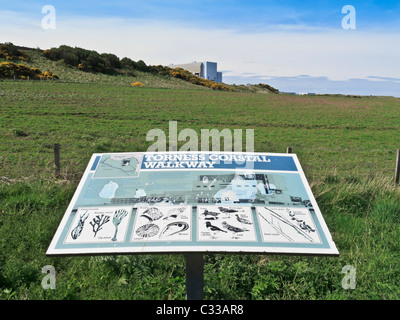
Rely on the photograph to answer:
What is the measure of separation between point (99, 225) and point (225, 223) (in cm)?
120

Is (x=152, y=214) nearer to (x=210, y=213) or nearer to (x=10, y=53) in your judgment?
(x=210, y=213)

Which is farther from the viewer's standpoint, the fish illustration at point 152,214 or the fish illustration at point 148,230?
the fish illustration at point 152,214

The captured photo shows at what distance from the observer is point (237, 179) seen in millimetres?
3801

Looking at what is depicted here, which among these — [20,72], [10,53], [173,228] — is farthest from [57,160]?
[10,53]

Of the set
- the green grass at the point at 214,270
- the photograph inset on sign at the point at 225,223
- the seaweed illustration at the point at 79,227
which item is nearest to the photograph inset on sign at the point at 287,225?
the photograph inset on sign at the point at 225,223

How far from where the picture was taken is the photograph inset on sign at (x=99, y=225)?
3125 millimetres

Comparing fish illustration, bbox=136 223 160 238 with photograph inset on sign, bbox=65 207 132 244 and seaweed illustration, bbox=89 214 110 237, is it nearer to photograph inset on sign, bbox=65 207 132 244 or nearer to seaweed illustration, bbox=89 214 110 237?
photograph inset on sign, bbox=65 207 132 244

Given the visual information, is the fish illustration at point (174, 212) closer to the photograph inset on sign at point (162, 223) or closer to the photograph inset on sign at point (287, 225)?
the photograph inset on sign at point (162, 223)

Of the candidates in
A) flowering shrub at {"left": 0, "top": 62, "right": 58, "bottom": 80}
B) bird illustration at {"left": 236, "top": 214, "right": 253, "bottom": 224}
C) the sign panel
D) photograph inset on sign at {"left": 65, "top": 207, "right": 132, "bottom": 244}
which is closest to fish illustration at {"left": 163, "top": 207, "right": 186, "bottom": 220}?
the sign panel

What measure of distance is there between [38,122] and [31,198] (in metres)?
16.3

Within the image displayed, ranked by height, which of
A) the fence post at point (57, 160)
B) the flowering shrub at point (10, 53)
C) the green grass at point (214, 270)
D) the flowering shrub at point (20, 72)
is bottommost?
the green grass at point (214, 270)

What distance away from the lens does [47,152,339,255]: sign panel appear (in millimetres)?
3072

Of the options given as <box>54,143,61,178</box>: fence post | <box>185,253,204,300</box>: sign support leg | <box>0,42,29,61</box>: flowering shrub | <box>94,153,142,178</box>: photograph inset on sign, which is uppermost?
<box>0,42,29,61</box>: flowering shrub
